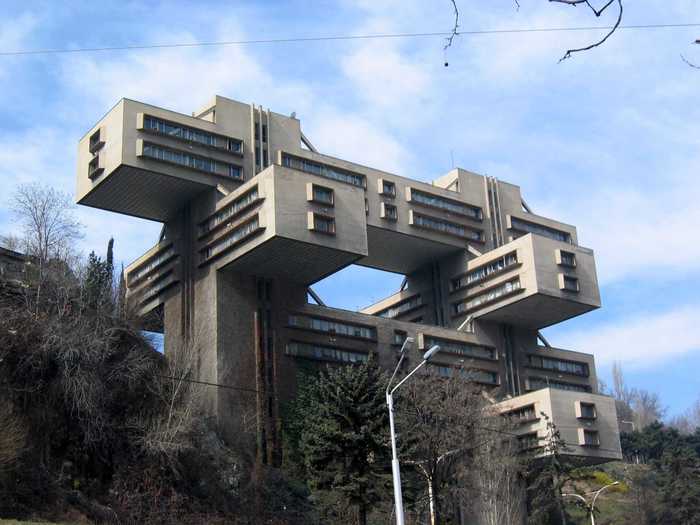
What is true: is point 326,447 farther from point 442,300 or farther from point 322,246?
point 442,300

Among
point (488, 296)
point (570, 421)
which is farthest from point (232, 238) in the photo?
point (570, 421)

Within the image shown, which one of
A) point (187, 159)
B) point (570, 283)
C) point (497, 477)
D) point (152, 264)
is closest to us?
point (497, 477)

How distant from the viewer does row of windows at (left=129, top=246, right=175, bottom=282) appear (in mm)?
75375

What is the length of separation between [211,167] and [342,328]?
16102 mm

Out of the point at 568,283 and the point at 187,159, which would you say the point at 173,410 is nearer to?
the point at 187,159

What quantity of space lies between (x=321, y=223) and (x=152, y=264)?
57.1 feet

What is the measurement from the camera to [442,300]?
87.4 m

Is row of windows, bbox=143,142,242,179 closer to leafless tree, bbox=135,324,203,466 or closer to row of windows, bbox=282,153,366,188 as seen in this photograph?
row of windows, bbox=282,153,366,188

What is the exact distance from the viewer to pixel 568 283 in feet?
269

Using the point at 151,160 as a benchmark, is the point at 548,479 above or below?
below

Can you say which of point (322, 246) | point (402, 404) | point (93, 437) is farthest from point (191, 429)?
point (322, 246)

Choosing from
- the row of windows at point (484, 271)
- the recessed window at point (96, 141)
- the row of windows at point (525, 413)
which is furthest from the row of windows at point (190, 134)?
the row of windows at point (525, 413)

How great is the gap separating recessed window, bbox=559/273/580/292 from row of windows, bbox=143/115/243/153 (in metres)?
29.5

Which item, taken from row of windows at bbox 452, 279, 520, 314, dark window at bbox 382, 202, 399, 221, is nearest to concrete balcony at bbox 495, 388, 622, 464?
row of windows at bbox 452, 279, 520, 314
